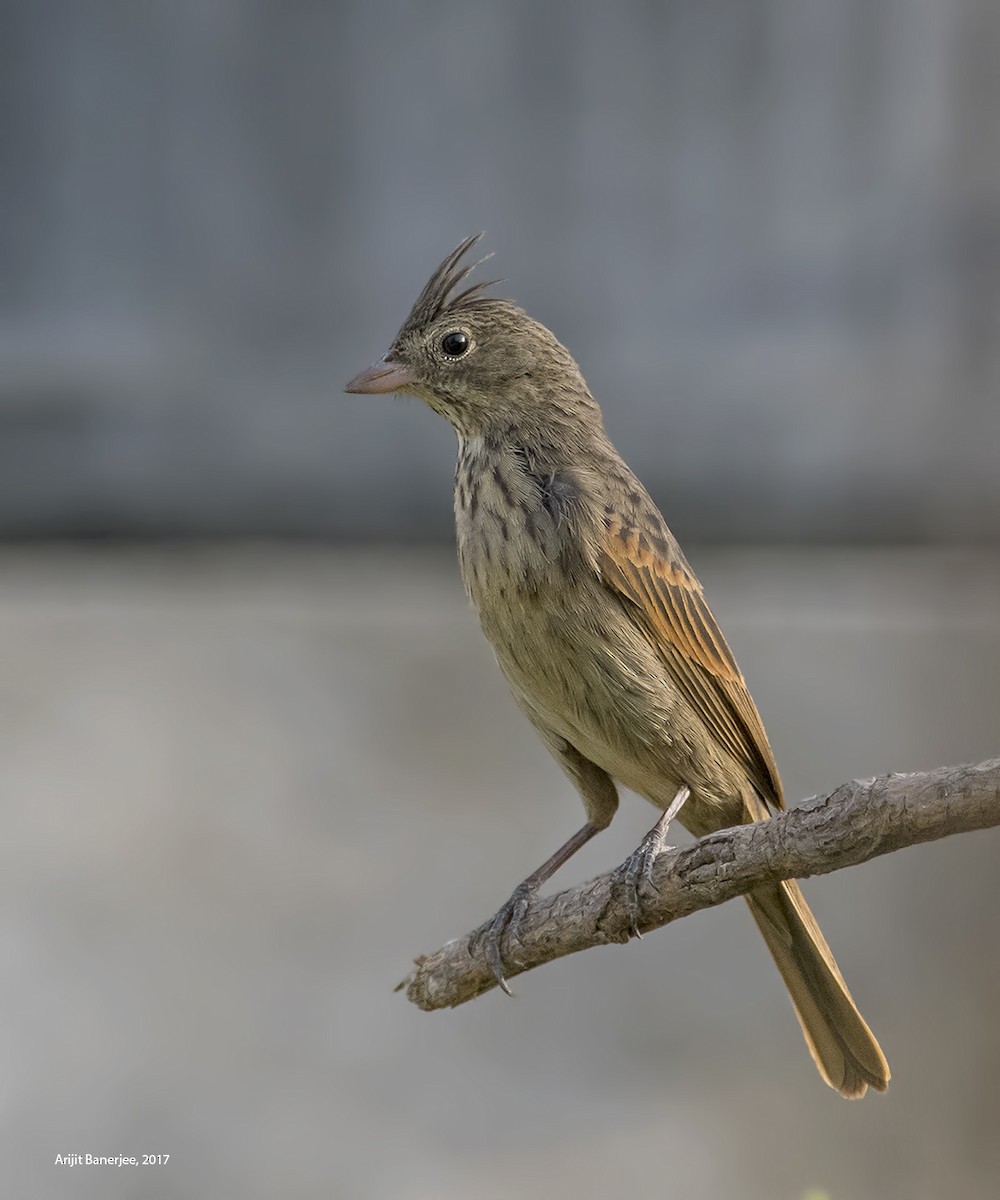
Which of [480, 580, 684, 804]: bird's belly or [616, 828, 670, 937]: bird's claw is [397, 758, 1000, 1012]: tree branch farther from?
[480, 580, 684, 804]: bird's belly

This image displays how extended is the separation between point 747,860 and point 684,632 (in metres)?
0.81

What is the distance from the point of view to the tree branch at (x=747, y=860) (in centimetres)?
245

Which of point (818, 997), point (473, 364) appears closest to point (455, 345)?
point (473, 364)

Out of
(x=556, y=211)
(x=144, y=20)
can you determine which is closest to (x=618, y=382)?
(x=556, y=211)

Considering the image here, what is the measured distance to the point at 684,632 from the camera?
3.50 metres

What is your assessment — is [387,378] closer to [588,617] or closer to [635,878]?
[588,617]

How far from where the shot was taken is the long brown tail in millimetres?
3410

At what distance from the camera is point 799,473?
701 cm

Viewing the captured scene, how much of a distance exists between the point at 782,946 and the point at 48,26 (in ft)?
17.5

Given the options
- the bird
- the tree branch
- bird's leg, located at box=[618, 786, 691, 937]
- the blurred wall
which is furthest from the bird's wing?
the blurred wall

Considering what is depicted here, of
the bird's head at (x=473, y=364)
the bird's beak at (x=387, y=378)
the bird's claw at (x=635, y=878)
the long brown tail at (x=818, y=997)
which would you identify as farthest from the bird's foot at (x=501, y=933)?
the bird's beak at (x=387, y=378)

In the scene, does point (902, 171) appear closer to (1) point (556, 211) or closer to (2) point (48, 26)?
(1) point (556, 211)

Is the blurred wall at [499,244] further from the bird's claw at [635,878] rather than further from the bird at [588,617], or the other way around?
the bird's claw at [635,878]

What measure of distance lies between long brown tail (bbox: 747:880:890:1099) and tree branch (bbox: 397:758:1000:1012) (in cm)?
35
